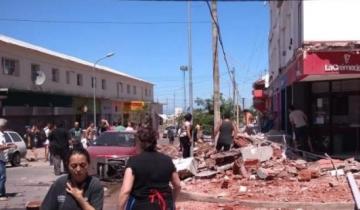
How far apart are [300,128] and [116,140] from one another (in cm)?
543

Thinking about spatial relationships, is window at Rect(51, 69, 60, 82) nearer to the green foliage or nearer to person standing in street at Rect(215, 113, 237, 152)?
the green foliage

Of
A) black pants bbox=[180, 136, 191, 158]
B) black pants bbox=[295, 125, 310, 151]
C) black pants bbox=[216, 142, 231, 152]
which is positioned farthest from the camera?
black pants bbox=[180, 136, 191, 158]

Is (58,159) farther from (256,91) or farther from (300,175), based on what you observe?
(256,91)

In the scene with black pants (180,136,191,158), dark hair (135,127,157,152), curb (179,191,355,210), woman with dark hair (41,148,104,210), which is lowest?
curb (179,191,355,210)

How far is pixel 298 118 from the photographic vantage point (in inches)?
754

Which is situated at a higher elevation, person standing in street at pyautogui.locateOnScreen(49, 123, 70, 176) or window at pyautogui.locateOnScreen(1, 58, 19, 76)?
window at pyautogui.locateOnScreen(1, 58, 19, 76)

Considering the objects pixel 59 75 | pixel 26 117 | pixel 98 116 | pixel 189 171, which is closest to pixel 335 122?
pixel 189 171

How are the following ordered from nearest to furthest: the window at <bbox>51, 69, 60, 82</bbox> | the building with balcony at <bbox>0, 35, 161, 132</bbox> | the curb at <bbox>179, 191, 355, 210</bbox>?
the curb at <bbox>179, 191, 355, 210</bbox>
the building with balcony at <bbox>0, 35, 161, 132</bbox>
the window at <bbox>51, 69, 60, 82</bbox>

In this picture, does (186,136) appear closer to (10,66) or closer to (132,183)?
(132,183)

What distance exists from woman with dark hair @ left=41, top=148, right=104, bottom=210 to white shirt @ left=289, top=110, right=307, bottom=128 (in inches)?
586

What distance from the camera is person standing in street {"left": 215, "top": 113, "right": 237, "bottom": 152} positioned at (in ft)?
60.2

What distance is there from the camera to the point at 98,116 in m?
59.2

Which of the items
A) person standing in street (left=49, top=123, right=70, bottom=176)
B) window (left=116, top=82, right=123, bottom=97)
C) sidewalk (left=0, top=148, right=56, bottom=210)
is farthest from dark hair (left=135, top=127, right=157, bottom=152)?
window (left=116, top=82, right=123, bottom=97)

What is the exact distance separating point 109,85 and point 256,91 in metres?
17.8
